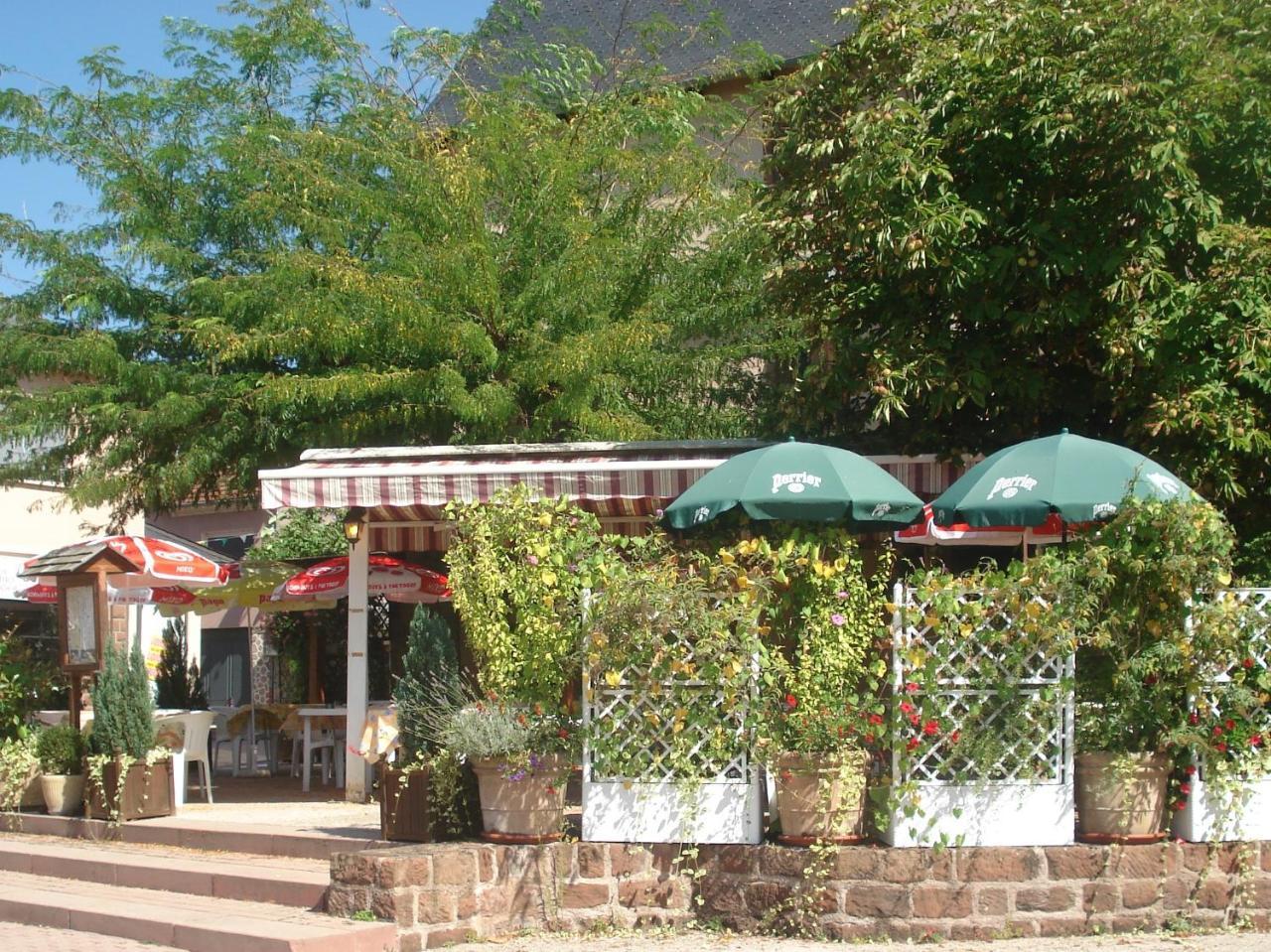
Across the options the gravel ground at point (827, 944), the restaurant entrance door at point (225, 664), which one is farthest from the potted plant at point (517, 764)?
the restaurant entrance door at point (225, 664)

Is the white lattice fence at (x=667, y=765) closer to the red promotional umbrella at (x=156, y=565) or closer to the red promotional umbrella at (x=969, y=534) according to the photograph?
the red promotional umbrella at (x=969, y=534)

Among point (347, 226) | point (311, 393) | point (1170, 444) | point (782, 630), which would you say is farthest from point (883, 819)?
point (347, 226)

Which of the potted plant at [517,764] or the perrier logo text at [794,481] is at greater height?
the perrier logo text at [794,481]

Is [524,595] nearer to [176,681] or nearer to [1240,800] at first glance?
[1240,800]

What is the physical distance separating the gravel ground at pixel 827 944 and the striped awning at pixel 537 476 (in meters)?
4.35

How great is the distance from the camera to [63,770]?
12.0m

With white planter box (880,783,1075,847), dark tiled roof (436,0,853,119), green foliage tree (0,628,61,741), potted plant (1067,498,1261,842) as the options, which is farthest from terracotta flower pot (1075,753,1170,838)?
dark tiled roof (436,0,853,119)

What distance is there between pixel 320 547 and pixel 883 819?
13.9m

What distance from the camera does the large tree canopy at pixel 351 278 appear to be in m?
14.2

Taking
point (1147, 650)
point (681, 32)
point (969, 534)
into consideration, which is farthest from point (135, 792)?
point (681, 32)

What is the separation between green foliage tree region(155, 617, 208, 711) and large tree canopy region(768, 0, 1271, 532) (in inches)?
320

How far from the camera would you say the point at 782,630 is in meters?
8.66

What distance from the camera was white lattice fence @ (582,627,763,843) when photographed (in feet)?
27.1

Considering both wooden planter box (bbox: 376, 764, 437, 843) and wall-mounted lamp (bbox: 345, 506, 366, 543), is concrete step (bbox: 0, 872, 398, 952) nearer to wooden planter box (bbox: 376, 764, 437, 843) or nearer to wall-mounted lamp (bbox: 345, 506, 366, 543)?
wooden planter box (bbox: 376, 764, 437, 843)
